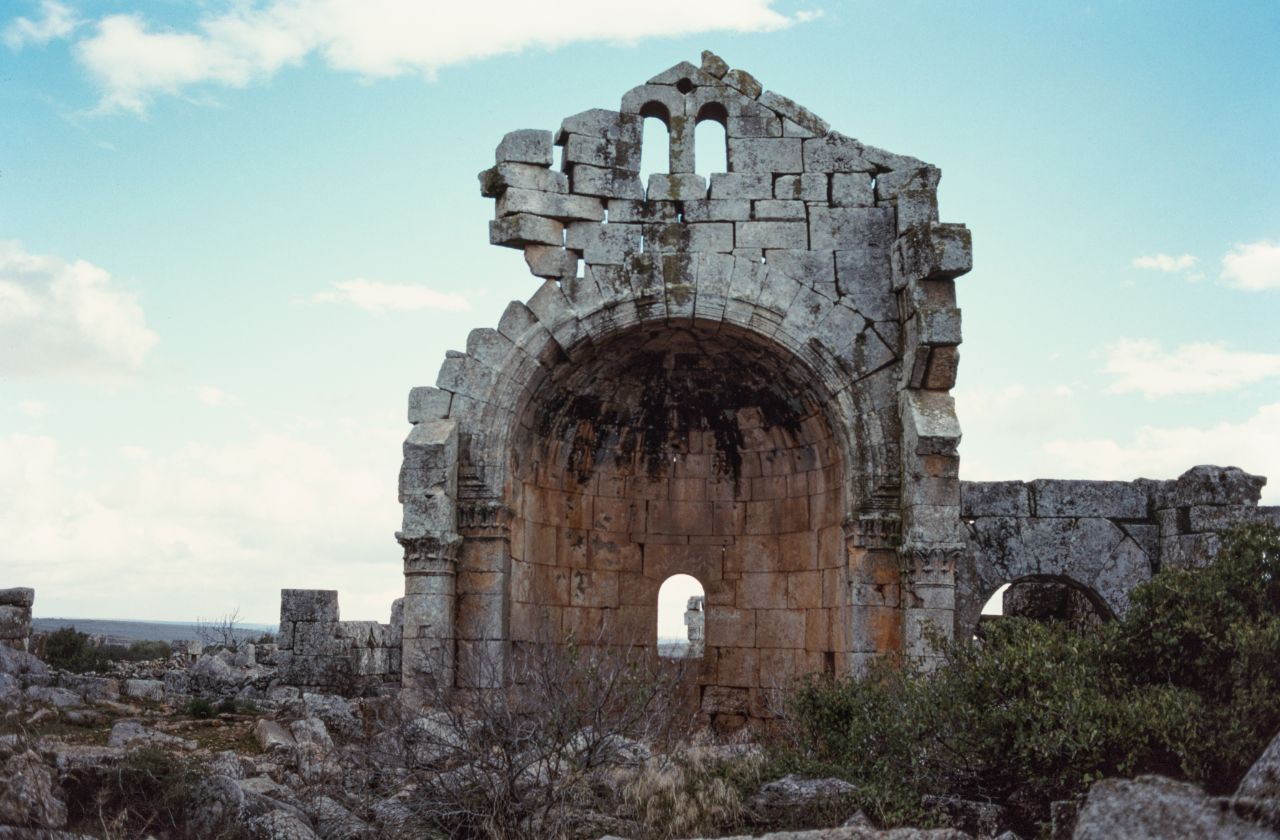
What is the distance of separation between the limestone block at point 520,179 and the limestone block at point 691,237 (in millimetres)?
962

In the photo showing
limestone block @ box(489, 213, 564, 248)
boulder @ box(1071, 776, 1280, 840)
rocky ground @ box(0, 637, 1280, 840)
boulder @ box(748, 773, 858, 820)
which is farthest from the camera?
limestone block @ box(489, 213, 564, 248)

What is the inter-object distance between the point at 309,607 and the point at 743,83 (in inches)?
314

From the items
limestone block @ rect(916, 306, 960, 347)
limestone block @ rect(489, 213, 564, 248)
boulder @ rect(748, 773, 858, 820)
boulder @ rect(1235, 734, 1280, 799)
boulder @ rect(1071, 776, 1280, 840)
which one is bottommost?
boulder @ rect(748, 773, 858, 820)

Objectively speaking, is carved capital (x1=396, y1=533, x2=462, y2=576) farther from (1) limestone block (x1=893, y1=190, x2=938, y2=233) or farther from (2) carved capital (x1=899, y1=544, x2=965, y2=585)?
(1) limestone block (x1=893, y1=190, x2=938, y2=233)

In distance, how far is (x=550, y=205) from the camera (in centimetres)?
1220

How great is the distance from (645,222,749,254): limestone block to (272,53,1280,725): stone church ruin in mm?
22

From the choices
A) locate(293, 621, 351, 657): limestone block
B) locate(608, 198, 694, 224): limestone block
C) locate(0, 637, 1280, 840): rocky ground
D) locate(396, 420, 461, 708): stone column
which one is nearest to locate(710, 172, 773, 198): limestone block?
locate(608, 198, 694, 224): limestone block

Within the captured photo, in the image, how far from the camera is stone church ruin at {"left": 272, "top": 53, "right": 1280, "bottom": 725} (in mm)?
11633

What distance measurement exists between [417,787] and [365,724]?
267cm

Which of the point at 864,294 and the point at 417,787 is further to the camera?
the point at 864,294

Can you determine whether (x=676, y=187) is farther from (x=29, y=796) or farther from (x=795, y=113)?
(x=29, y=796)

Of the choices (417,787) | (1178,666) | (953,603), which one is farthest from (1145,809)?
(953,603)

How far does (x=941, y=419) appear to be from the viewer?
11555 mm

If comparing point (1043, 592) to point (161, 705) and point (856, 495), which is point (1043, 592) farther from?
point (161, 705)
